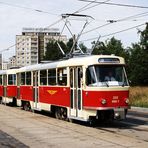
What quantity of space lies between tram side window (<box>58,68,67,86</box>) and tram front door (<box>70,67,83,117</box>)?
2.54ft

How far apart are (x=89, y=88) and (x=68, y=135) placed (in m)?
3.28

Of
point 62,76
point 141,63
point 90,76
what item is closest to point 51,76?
point 62,76

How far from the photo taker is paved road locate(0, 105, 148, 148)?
13539 mm

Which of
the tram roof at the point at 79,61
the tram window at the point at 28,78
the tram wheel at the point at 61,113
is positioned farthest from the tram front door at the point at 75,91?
the tram window at the point at 28,78

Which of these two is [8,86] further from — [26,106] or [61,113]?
[61,113]

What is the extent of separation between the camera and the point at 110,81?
18.6 metres

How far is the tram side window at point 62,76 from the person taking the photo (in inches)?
835

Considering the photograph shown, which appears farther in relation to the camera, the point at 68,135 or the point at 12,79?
the point at 12,79

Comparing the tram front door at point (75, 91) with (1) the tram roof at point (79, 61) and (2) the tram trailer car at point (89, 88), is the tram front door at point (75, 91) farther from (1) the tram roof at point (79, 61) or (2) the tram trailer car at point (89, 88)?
(1) the tram roof at point (79, 61)

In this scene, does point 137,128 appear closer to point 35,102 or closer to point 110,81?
point 110,81

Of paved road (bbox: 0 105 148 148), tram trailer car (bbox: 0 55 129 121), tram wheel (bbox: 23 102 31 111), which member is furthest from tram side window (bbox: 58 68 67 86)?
tram wheel (bbox: 23 102 31 111)

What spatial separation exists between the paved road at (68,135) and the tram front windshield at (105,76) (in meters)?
1.72

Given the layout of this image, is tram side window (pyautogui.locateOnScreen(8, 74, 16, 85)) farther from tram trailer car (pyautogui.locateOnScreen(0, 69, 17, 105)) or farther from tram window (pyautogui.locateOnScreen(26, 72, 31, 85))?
tram window (pyautogui.locateOnScreen(26, 72, 31, 85))

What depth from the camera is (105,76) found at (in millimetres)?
18594
